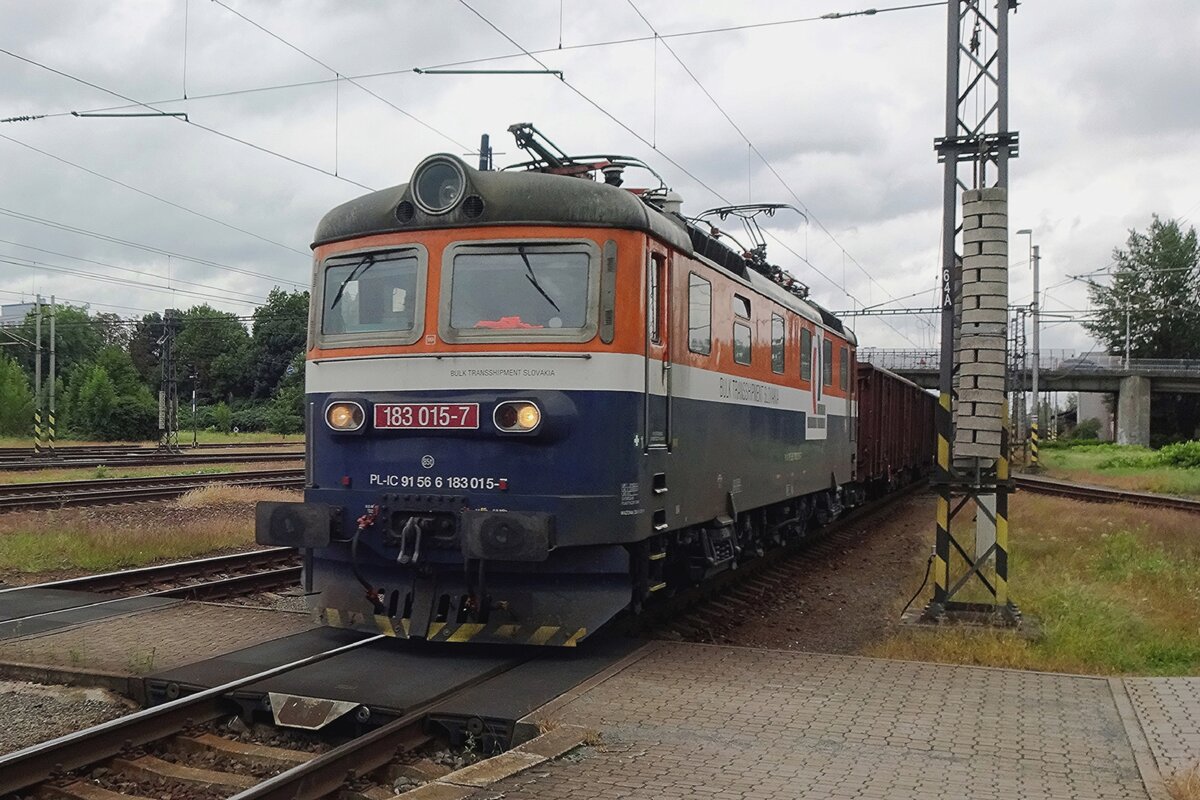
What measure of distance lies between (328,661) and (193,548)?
22.7ft

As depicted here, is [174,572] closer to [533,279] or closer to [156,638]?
[156,638]

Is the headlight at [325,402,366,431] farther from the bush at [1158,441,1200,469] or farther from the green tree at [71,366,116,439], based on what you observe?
the green tree at [71,366,116,439]

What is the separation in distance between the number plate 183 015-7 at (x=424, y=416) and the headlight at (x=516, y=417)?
0.17m

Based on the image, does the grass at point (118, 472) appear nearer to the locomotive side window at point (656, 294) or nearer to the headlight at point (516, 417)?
the headlight at point (516, 417)

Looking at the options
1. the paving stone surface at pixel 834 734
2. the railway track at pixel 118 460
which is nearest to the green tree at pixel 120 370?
the railway track at pixel 118 460

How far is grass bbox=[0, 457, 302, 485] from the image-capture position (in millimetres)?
24922

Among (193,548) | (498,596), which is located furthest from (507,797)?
(193,548)

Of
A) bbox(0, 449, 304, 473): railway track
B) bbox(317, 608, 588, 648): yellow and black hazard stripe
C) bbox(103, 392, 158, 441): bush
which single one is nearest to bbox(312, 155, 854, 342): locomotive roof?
bbox(317, 608, 588, 648): yellow and black hazard stripe

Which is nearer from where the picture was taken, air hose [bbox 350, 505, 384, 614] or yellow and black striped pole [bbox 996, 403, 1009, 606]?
air hose [bbox 350, 505, 384, 614]

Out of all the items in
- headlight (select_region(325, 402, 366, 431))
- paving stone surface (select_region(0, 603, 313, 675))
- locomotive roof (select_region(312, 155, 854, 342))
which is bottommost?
paving stone surface (select_region(0, 603, 313, 675))

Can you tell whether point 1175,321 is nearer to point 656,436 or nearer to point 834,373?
point 834,373

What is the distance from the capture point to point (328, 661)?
25.5 ft

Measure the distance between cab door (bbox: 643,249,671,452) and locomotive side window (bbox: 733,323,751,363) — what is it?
2088 millimetres

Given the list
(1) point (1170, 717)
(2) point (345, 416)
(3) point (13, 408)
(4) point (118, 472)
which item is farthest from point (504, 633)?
(3) point (13, 408)
